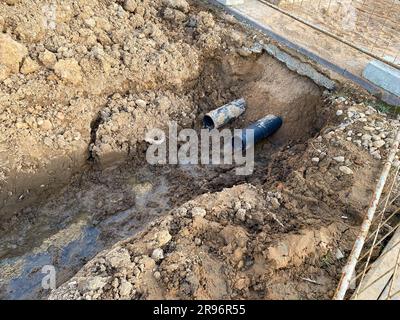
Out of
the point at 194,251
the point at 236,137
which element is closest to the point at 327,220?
the point at 194,251

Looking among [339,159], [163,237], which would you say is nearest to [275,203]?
[339,159]

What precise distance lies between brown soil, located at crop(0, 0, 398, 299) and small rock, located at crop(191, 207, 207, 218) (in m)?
0.02

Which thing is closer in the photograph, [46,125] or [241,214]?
[241,214]

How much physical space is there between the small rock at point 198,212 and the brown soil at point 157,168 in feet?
0.06

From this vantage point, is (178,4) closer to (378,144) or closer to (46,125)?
(46,125)

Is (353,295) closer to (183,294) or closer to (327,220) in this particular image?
(327,220)

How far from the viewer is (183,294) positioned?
3.75m

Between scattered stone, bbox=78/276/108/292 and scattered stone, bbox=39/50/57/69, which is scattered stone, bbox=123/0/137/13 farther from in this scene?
scattered stone, bbox=78/276/108/292

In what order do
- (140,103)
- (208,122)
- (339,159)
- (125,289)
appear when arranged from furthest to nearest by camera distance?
1. (208,122)
2. (140,103)
3. (339,159)
4. (125,289)

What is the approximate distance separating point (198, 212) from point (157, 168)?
1902 millimetres

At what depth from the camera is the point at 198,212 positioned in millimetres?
4578

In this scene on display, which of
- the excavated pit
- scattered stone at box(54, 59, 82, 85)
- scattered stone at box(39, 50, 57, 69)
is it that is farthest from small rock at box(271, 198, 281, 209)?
scattered stone at box(39, 50, 57, 69)

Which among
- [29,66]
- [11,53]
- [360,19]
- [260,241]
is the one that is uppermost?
[360,19]

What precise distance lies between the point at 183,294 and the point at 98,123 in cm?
360
